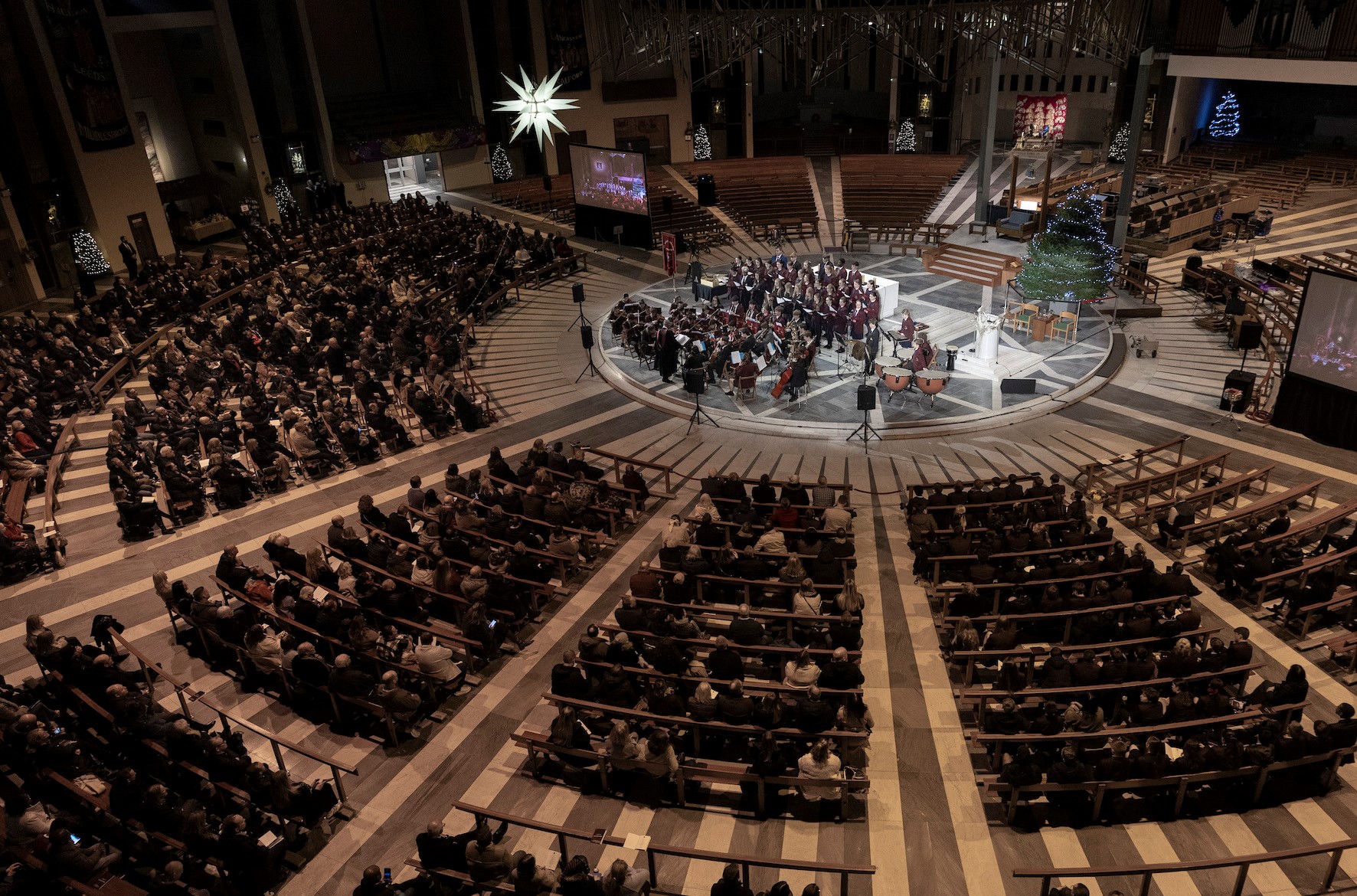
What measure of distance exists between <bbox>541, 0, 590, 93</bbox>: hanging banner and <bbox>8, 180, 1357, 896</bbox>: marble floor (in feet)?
62.7

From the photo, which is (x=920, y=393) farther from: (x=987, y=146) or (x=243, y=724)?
(x=243, y=724)

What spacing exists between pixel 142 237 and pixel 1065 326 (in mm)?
30034

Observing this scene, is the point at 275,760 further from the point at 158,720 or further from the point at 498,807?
the point at 498,807

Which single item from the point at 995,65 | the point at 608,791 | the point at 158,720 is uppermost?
the point at 995,65

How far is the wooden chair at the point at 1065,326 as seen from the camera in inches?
925

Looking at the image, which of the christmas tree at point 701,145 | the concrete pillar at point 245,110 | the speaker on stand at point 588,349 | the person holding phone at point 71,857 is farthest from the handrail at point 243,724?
the christmas tree at point 701,145

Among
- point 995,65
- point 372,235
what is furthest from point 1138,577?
point 372,235

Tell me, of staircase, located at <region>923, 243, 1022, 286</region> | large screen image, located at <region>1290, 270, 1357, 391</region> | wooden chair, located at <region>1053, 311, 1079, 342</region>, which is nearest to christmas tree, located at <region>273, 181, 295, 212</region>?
staircase, located at <region>923, 243, 1022, 286</region>

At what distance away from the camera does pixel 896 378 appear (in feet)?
66.6

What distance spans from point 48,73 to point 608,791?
100 feet

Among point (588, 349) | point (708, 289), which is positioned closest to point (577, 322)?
point (588, 349)

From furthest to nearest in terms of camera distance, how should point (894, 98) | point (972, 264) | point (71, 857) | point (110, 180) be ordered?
point (894, 98), point (110, 180), point (972, 264), point (71, 857)

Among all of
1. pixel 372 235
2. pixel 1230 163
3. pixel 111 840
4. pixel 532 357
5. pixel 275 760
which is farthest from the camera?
pixel 1230 163

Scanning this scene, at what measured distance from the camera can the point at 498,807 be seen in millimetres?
10148
